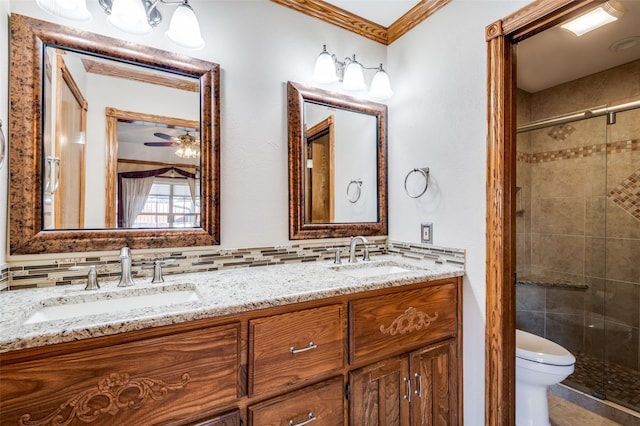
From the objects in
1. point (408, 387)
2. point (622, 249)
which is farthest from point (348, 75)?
point (622, 249)

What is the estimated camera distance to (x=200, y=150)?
1.43m

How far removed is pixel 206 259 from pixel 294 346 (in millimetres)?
647

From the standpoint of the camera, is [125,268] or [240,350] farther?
[125,268]

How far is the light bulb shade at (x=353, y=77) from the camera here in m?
1.75

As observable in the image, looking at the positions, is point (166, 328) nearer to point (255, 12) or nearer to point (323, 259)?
point (323, 259)

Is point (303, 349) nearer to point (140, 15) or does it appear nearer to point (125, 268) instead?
point (125, 268)

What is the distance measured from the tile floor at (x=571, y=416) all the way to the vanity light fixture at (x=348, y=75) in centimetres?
216

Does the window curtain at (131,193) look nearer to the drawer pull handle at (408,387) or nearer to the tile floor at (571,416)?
the drawer pull handle at (408,387)

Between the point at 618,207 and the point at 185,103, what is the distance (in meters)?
2.97

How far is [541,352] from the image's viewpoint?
5.51 feet

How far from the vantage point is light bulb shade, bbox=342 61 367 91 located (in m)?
1.75

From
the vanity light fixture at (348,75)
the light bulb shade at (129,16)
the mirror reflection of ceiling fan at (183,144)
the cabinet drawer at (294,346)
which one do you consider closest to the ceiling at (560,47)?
the vanity light fixture at (348,75)

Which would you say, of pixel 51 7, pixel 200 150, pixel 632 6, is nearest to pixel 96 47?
pixel 51 7

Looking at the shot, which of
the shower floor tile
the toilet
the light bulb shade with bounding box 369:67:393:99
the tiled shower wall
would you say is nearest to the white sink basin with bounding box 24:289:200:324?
the light bulb shade with bounding box 369:67:393:99
